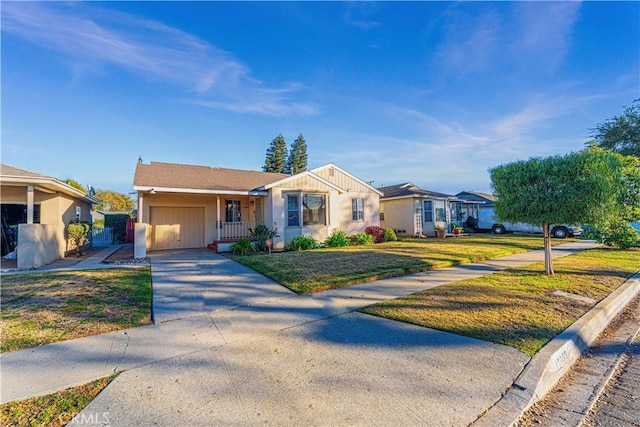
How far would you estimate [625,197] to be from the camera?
33.6 feet

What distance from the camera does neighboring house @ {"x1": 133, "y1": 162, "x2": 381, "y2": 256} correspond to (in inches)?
532

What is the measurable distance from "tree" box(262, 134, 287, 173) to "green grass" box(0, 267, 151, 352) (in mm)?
44224

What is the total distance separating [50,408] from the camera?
232 centimetres

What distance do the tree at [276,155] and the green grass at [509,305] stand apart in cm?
4613

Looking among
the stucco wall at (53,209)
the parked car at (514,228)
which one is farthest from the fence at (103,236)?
the parked car at (514,228)

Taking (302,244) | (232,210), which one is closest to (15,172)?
(232,210)

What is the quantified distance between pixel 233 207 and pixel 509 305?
43.9ft

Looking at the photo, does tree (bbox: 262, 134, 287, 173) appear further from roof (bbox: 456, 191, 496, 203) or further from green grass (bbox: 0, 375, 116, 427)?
green grass (bbox: 0, 375, 116, 427)

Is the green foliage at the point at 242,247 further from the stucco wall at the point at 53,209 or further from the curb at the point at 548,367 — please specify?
the curb at the point at 548,367

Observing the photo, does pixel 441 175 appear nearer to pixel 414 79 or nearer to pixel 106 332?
pixel 414 79

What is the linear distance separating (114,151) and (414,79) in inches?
666

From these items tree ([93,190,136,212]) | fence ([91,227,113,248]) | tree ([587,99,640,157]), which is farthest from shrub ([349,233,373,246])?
tree ([93,190,136,212])

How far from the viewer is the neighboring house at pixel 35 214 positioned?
874 cm

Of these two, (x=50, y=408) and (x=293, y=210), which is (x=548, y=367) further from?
(x=293, y=210)
